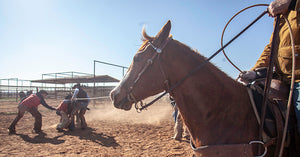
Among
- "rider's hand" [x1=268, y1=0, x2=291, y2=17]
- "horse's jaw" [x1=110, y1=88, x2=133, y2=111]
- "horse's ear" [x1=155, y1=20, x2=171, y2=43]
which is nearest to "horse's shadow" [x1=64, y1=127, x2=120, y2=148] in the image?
"horse's jaw" [x1=110, y1=88, x2=133, y2=111]

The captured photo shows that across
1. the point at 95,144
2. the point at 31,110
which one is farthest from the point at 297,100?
A: the point at 31,110

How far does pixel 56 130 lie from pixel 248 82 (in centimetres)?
827

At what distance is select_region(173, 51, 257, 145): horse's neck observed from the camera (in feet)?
5.33

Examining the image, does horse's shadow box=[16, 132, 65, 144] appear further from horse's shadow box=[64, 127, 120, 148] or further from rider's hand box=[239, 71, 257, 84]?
rider's hand box=[239, 71, 257, 84]

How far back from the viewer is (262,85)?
1.89 m

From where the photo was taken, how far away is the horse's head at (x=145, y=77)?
1832 millimetres

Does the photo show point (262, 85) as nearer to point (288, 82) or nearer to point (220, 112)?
point (288, 82)

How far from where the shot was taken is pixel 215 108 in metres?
1.72

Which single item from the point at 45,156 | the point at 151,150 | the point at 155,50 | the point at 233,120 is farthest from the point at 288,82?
the point at 45,156

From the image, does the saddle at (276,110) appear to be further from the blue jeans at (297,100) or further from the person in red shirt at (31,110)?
the person in red shirt at (31,110)

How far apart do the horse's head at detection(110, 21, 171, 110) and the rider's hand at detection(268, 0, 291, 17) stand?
103 cm

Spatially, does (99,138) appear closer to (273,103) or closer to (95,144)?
(95,144)

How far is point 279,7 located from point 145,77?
149 cm

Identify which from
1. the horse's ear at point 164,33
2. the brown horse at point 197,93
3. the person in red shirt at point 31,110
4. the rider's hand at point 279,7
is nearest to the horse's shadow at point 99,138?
the person in red shirt at point 31,110
